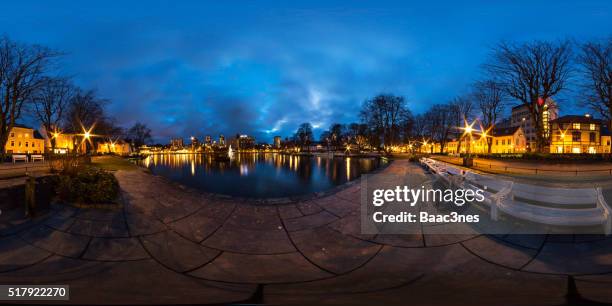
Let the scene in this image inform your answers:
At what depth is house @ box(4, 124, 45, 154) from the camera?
58312 mm

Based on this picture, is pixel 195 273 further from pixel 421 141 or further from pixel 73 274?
pixel 421 141

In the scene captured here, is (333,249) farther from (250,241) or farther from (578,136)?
(578,136)

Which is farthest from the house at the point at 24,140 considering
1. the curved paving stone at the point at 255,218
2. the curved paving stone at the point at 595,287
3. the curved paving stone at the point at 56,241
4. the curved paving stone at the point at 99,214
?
the curved paving stone at the point at 595,287

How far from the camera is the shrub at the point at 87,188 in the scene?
604 centimetres

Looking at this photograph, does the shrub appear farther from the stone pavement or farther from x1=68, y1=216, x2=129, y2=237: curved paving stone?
x1=68, y1=216, x2=129, y2=237: curved paving stone

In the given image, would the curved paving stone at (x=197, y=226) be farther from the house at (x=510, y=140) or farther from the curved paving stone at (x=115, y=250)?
the house at (x=510, y=140)

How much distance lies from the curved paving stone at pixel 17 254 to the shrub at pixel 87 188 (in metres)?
1.49

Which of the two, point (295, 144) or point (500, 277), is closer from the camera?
point (500, 277)

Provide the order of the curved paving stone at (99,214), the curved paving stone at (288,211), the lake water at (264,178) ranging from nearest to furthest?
1. the curved paving stone at (99,214)
2. the curved paving stone at (288,211)
3. the lake water at (264,178)

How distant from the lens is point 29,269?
12.7 ft

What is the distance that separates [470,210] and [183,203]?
299 inches

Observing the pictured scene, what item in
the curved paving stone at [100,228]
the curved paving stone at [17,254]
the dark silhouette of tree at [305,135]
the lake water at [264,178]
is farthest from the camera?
the dark silhouette of tree at [305,135]

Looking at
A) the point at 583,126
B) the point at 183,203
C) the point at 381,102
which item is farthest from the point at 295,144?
the point at 183,203

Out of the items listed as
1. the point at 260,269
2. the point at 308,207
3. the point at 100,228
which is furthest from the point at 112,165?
the point at 260,269
